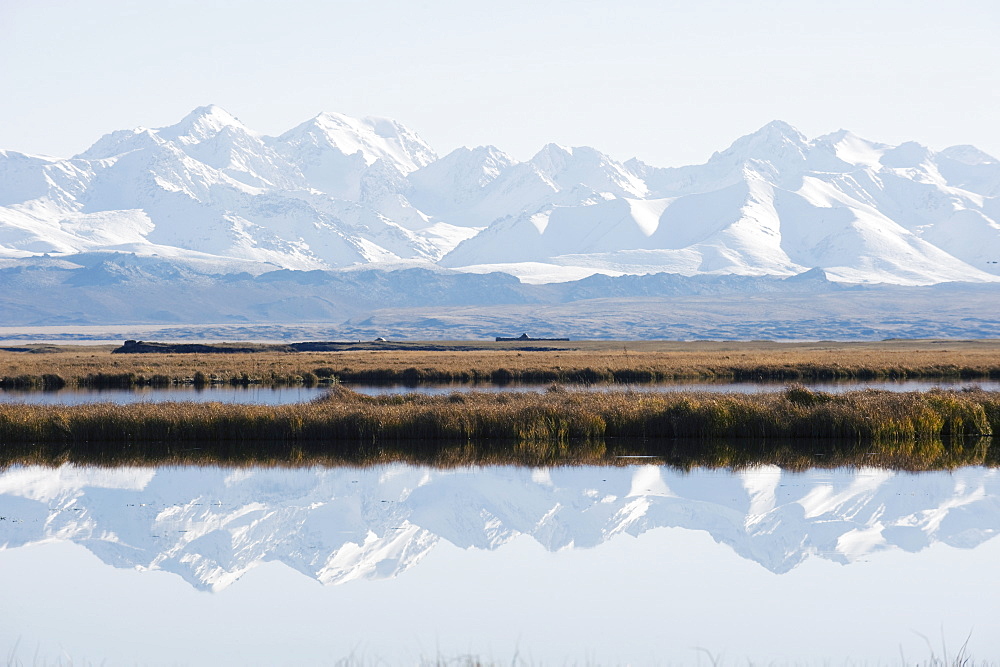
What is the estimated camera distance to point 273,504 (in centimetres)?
2481

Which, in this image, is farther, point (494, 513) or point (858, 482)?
point (858, 482)

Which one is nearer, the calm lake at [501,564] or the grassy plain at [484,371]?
the calm lake at [501,564]

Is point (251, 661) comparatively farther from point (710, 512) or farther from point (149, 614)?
point (710, 512)

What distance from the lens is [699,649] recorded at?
14.8 metres

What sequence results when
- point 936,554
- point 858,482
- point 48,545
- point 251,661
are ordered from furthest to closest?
1. point 858,482
2. point 48,545
3. point 936,554
4. point 251,661

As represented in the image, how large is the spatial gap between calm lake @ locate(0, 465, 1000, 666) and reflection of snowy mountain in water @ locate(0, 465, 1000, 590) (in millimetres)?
69

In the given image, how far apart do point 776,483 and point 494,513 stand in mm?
6209

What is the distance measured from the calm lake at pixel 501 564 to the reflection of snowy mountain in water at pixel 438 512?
69 millimetres

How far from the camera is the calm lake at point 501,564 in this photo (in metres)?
15.3

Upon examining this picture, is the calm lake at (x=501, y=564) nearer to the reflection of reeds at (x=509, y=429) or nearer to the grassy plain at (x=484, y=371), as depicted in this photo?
the reflection of reeds at (x=509, y=429)

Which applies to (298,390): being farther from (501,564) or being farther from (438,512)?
(501,564)

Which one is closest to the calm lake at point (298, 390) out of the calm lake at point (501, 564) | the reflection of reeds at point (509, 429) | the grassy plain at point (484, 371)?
the grassy plain at point (484, 371)

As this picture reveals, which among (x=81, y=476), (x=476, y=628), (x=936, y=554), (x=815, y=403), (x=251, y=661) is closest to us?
(x=251, y=661)

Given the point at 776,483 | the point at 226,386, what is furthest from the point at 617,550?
the point at 226,386
